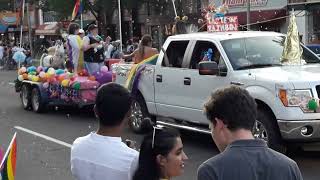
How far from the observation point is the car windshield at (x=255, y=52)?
339 inches

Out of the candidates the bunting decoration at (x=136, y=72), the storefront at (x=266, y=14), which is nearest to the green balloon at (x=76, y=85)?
the bunting decoration at (x=136, y=72)

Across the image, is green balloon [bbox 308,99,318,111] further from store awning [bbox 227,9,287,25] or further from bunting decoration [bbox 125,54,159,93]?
store awning [bbox 227,9,287,25]

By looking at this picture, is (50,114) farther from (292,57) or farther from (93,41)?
(292,57)

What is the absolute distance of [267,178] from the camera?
2.49 meters

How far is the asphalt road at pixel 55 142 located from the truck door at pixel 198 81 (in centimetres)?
62

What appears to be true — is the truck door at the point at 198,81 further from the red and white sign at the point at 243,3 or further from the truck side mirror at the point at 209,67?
the red and white sign at the point at 243,3

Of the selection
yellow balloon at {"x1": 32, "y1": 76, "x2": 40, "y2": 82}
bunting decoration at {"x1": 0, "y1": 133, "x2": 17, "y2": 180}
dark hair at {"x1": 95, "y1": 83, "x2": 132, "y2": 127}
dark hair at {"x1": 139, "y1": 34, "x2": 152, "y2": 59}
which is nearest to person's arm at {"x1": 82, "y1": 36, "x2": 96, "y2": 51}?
yellow balloon at {"x1": 32, "y1": 76, "x2": 40, "y2": 82}

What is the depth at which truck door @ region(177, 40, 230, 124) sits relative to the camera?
343 inches

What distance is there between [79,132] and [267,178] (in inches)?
353

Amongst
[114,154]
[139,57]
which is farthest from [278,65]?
[114,154]

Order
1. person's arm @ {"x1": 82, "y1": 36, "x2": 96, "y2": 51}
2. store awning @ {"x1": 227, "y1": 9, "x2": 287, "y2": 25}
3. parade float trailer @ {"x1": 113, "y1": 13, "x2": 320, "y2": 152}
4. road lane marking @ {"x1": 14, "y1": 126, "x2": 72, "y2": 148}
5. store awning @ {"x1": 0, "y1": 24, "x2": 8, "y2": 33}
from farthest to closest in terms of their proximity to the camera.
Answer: store awning @ {"x1": 0, "y1": 24, "x2": 8, "y2": 33} < store awning @ {"x1": 227, "y1": 9, "x2": 287, "y2": 25} < person's arm @ {"x1": 82, "y1": 36, "x2": 96, "y2": 51} < road lane marking @ {"x1": 14, "y1": 126, "x2": 72, "y2": 148} < parade float trailer @ {"x1": 113, "y1": 13, "x2": 320, "y2": 152}

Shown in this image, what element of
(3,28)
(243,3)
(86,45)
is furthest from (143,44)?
(3,28)

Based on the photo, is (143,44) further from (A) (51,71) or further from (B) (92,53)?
(A) (51,71)

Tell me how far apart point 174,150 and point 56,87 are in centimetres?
1088
